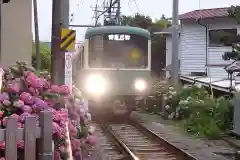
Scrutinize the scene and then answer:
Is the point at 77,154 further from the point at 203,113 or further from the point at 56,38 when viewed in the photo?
the point at 203,113

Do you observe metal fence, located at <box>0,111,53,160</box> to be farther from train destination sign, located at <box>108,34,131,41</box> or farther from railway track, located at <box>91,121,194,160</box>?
train destination sign, located at <box>108,34,131,41</box>

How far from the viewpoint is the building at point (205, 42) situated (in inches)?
1047

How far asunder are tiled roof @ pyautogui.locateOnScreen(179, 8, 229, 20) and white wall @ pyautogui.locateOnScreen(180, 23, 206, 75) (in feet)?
2.05

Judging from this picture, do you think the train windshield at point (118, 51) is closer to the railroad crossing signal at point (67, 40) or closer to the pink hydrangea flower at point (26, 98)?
the railroad crossing signal at point (67, 40)

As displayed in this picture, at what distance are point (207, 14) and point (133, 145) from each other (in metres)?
16.1

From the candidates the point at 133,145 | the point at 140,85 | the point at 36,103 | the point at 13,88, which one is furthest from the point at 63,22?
the point at 140,85

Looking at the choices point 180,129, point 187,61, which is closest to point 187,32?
point 187,61

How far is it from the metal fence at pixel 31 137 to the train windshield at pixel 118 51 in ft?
46.1

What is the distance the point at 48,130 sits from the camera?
3.92m

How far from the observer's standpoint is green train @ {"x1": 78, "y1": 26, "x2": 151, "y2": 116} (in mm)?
17859

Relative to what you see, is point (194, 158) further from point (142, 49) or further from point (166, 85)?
point (166, 85)

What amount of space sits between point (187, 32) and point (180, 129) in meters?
14.3

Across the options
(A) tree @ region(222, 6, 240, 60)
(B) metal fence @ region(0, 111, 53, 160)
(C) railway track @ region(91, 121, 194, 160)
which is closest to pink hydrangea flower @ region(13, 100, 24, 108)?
(B) metal fence @ region(0, 111, 53, 160)

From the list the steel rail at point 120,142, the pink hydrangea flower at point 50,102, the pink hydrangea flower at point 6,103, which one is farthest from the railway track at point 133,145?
the pink hydrangea flower at point 6,103
